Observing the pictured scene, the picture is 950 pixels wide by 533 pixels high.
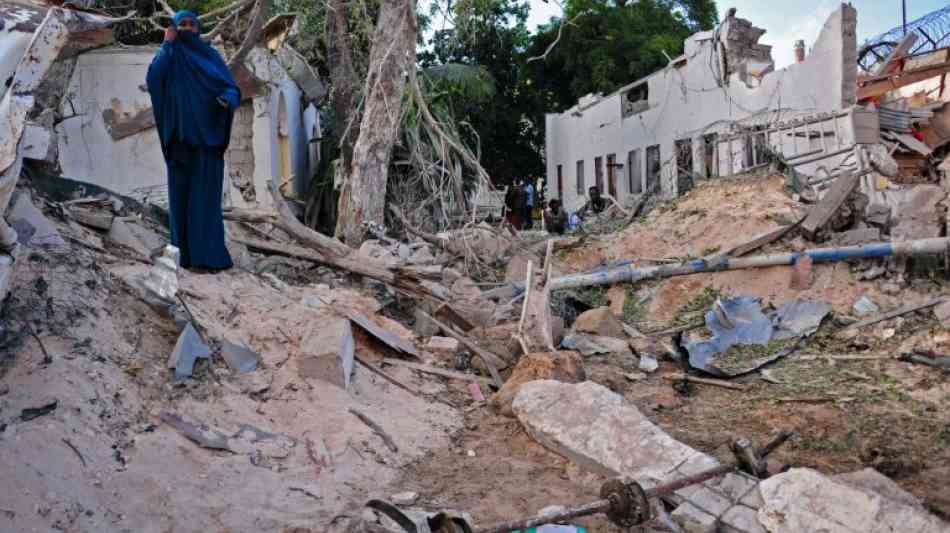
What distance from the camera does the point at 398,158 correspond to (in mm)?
13625

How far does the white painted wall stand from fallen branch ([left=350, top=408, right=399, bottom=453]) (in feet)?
35.6

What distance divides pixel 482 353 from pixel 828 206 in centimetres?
540

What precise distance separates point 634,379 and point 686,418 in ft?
3.43

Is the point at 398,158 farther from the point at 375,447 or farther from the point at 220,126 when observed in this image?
the point at 375,447

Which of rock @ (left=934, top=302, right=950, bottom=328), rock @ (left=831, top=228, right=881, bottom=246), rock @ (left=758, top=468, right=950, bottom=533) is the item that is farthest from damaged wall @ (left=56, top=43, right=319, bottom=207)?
rock @ (left=758, top=468, right=950, bottom=533)

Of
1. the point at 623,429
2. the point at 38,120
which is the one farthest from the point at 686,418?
the point at 38,120

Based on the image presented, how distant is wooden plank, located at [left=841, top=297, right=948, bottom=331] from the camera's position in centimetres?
736

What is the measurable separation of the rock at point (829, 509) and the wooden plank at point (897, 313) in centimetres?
458

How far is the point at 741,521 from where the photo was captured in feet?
11.0

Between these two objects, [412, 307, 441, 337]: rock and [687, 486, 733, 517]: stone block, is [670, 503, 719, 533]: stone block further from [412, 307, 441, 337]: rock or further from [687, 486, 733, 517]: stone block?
[412, 307, 441, 337]: rock

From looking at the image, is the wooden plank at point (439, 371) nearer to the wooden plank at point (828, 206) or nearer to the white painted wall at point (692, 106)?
the wooden plank at point (828, 206)

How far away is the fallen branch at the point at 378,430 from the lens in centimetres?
432

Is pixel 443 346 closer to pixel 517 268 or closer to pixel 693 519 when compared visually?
pixel 693 519

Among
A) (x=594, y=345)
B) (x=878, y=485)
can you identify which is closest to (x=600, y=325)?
(x=594, y=345)
